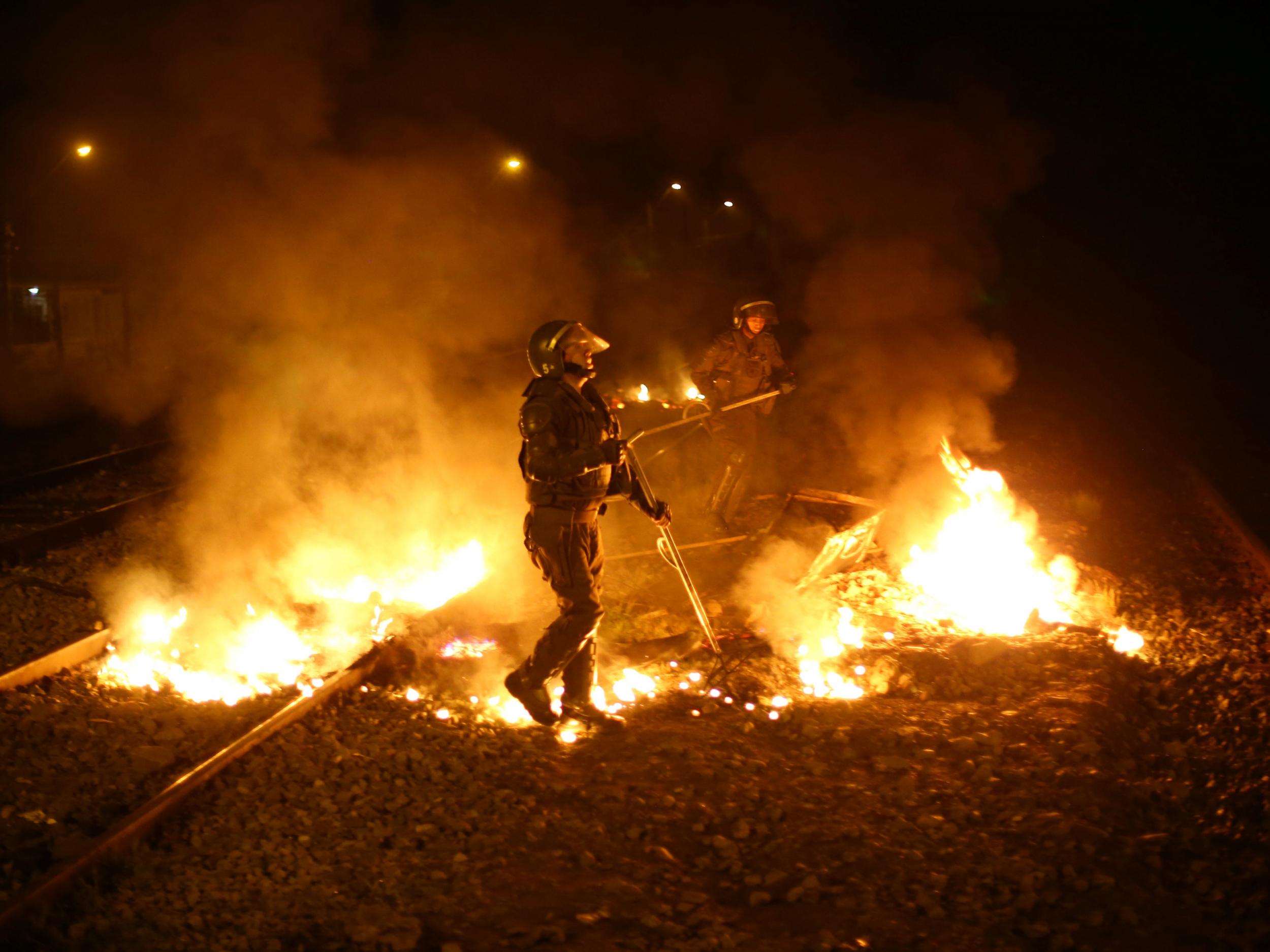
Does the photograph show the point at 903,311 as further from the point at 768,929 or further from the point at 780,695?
the point at 768,929

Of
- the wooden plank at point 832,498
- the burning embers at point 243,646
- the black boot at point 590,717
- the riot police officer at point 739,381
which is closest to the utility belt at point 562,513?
the black boot at point 590,717

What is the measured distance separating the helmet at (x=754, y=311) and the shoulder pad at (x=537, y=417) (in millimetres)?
4029

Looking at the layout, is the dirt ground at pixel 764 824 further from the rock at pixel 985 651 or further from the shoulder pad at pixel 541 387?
the shoulder pad at pixel 541 387

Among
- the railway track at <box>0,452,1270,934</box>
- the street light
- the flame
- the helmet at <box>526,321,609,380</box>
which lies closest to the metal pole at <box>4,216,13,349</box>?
the street light

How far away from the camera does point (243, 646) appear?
6.31 meters

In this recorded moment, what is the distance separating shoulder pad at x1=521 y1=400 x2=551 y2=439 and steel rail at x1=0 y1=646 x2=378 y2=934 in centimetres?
183

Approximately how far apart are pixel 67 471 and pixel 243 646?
22.9 ft

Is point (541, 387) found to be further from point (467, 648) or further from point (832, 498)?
point (832, 498)

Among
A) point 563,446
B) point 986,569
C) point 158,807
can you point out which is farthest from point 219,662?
point 986,569

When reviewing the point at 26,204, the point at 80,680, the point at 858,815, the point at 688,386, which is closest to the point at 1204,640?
the point at 858,815

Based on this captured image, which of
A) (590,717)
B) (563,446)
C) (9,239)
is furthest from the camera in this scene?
(9,239)

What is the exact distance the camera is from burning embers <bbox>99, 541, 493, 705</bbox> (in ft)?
19.0

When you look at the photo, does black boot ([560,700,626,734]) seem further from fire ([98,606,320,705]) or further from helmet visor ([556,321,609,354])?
helmet visor ([556,321,609,354])

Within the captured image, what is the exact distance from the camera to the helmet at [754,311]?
8609mm
